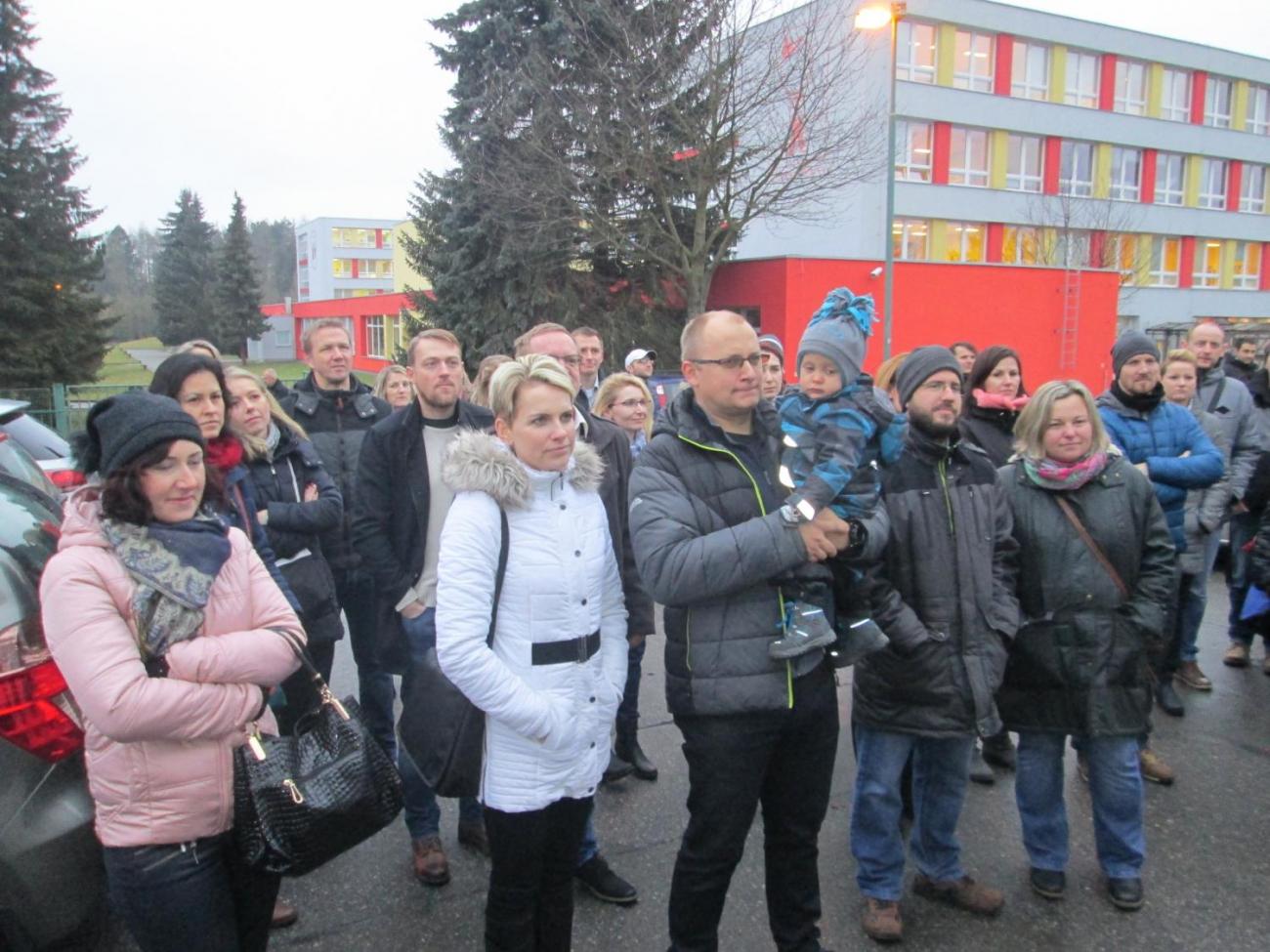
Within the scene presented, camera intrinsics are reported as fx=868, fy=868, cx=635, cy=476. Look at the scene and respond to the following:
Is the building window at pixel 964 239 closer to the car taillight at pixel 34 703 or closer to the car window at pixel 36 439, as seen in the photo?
the car window at pixel 36 439

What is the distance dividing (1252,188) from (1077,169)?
12.3 m

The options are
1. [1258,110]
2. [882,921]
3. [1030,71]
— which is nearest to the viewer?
[882,921]

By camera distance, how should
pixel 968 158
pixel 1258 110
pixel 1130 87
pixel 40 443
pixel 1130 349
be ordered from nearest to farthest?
pixel 1130 349
pixel 40 443
pixel 968 158
pixel 1130 87
pixel 1258 110

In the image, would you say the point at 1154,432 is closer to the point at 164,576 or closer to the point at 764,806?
the point at 764,806

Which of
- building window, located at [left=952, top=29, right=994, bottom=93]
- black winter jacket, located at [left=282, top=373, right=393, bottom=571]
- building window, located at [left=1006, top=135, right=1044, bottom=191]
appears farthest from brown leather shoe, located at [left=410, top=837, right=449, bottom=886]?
building window, located at [left=1006, top=135, right=1044, bottom=191]

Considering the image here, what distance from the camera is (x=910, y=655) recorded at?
3.11 metres

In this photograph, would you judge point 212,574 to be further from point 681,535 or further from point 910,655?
point 910,655

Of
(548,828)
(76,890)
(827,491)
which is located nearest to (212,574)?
(76,890)

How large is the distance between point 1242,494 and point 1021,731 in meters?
3.26

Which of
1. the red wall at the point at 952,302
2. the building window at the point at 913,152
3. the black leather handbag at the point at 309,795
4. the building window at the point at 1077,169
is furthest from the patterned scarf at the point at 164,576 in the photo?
the building window at the point at 1077,169

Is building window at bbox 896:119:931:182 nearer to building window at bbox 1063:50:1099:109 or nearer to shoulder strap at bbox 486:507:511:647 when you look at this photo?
building window at bbox 1063:50:1099:109

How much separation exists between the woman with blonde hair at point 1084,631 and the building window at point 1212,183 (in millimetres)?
45930

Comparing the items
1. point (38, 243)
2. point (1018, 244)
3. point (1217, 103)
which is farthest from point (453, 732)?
point (1217, 103)

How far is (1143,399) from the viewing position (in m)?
4.53
